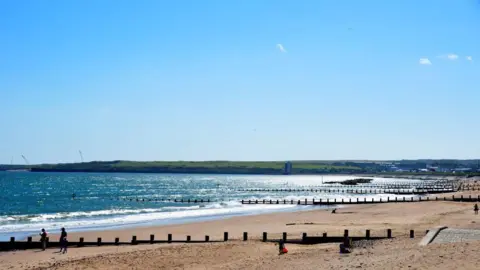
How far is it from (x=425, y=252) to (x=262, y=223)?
29.9 m

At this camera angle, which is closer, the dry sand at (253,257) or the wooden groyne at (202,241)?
the dry sand at (253,257)

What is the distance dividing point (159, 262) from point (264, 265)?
→ 233 inches

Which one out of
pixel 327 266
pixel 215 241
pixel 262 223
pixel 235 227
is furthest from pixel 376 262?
pixel 262 223

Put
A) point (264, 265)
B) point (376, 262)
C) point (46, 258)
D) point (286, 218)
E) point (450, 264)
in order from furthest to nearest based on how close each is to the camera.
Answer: point (286, 218) < point (46, 258) < point (264, 265) < point (376, 262) < point (450, 264)

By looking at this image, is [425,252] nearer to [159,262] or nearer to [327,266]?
[327,266]

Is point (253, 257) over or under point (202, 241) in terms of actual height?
over

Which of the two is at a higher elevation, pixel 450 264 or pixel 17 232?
pixel 450 264

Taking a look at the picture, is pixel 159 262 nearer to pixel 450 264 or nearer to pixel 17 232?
pixel 450 264

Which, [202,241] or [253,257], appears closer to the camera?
[253,257]

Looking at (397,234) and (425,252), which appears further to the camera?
(397,234)

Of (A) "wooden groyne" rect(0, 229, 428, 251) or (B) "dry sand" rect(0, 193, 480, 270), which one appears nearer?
(B) "dry sand" rect(0, 193, 480, 270)

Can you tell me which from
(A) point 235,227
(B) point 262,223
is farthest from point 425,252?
(B) point 262,223

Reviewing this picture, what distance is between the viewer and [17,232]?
1834 inches

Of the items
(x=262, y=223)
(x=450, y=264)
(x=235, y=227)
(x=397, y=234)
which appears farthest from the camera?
(x=262, y=223)
